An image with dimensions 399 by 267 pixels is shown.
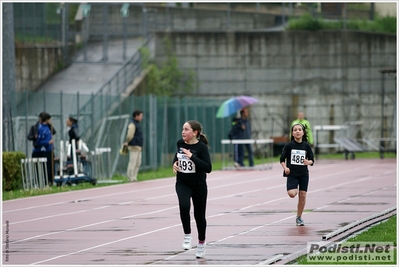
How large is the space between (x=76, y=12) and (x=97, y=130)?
63.4 ft

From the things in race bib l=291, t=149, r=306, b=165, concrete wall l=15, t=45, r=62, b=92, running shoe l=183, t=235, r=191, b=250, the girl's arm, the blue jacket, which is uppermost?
concrete wall l=15, t=45, r=62, b=92

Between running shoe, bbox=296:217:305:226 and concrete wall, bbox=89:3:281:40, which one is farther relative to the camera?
concrete wall, bbox=89:3:281:40

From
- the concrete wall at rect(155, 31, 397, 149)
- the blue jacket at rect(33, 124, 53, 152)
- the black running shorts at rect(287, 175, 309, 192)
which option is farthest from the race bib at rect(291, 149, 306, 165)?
the concrete wall at rect(155, 31, 397, 149)

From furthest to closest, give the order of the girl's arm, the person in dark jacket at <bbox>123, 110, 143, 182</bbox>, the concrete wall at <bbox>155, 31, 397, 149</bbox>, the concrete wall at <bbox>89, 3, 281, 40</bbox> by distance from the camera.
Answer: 1. the concrete wall at <bbox>89, 3, 281, 40</bbox>
2. the concrete wall at <bbox>155, 31, 397, 149</bbox>
3. the person in dark jacket at <bbox>123, 110, 143, 182</bbox>
4. the girl's arm

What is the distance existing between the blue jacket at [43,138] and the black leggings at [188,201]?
44.0 feet

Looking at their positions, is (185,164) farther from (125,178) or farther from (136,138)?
(125,178)

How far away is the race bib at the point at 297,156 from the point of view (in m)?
17.3

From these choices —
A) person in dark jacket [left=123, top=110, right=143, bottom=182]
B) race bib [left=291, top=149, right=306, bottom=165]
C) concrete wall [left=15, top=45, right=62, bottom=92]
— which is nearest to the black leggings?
race bib [left=291, top=149, right=306, bottom=165]

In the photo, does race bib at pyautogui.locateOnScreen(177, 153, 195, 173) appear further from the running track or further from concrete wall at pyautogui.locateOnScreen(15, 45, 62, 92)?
concrete wall at pyautogui.locateOnScreen(15, 45, 62, 92)

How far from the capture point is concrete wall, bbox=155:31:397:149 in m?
45.6

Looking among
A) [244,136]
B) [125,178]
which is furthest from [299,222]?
[244,136]

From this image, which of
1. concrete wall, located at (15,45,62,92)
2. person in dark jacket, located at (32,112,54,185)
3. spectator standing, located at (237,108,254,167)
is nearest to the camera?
person in dark jacket, located at (32,112,54,185)

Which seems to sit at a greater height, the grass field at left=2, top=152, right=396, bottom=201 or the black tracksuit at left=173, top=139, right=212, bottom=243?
the black tracksuit at left=173, top=139, right=212, bottom=243

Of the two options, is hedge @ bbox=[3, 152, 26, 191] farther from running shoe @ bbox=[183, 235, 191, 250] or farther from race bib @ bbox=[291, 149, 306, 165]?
running shoe @ bbox=[183, 235, 191, 250]
